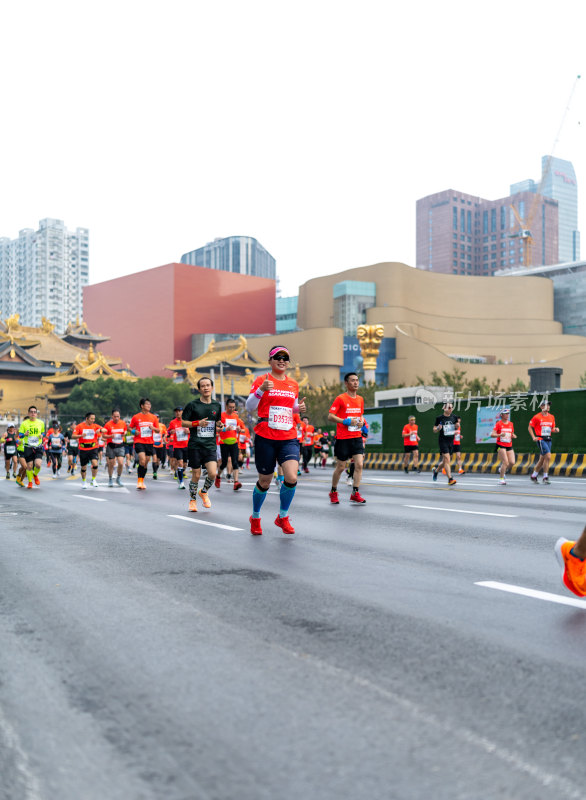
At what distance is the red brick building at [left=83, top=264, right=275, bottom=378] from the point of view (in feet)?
393

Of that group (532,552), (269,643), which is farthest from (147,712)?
(532,552)

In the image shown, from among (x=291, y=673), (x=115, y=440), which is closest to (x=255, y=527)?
(x=291, y=673)

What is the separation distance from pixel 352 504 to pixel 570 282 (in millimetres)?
121998

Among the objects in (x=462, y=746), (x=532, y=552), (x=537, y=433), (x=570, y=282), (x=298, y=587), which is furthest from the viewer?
(x=570, y=282)

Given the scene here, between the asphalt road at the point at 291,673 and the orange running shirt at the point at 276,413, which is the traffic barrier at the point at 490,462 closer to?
the orange running shirt at the point at 276,413

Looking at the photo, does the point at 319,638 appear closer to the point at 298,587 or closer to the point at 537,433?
the point at 298,587

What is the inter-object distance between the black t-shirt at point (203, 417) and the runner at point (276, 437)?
3.17 metres

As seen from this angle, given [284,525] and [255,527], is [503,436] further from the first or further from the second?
[255,527]

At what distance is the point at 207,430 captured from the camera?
40.3 feet

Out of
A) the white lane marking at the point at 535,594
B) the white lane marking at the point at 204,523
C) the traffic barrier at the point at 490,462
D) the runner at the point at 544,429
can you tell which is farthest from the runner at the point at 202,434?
the traffic barrier at the point at 490,462

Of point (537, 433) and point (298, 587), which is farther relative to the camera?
point (537, 433)

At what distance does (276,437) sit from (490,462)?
61.5 feet

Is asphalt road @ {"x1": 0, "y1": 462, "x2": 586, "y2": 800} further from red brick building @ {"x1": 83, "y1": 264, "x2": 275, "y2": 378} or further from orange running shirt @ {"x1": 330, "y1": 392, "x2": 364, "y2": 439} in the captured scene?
red brick building @ {"x1": 83, "y1": 264, "x2": 275, "y2": 378}

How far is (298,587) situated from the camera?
5.88 m
